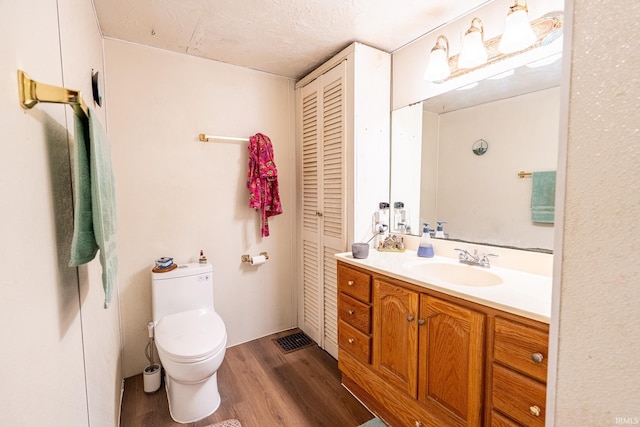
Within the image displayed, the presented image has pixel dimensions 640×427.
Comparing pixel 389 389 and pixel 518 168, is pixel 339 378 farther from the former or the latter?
pixel 518 168

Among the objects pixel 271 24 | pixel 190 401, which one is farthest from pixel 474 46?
pixel 190 401

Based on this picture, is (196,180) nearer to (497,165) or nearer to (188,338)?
(188,338)

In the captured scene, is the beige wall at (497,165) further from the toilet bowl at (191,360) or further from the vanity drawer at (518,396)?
the toilet bowl at (191,360)

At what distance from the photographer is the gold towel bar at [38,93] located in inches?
21.0

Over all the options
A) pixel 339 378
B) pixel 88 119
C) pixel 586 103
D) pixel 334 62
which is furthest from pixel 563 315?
pixel 334 62

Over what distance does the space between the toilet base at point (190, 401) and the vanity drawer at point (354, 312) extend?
0.88m

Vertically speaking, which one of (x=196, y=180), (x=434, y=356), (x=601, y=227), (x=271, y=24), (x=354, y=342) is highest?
(x=271, y=24)

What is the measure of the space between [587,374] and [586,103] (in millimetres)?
447

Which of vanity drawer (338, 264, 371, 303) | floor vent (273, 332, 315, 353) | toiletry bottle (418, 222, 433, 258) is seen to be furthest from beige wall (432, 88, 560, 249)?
floor vent (273, 332, 315, 353)

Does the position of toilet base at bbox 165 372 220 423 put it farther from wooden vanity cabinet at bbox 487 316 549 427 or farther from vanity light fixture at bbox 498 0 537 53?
vanity light fixture at bbox 498 0 537 53

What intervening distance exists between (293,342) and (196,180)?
157cm

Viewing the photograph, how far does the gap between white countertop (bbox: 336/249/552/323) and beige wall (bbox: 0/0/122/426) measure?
4.07 ft

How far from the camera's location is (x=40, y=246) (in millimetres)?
592

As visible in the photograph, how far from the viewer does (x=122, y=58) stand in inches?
72.4
